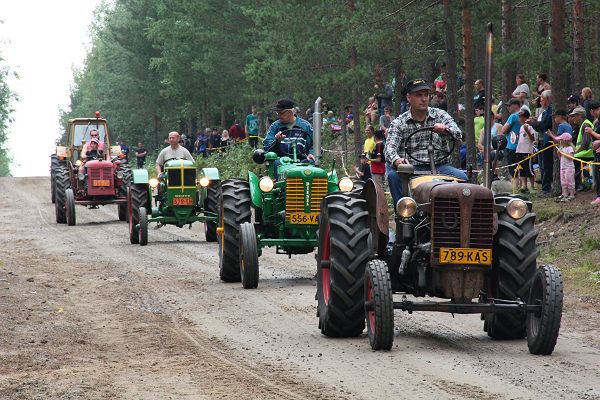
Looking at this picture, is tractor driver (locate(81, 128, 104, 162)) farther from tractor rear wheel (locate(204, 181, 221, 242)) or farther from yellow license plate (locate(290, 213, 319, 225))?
yellow license plate (locate(290, 213, 319, 225))

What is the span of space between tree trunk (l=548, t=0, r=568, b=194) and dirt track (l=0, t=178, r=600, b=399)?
5.94 meters

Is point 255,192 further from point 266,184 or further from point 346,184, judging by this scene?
point 346,184

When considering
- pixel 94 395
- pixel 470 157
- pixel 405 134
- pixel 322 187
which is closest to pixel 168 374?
pixel 94 395

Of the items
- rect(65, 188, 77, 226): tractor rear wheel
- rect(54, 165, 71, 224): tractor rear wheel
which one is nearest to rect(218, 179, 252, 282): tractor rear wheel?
rect(65, 188, 77, 226): tractor rear wheel

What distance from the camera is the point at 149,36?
4653cm

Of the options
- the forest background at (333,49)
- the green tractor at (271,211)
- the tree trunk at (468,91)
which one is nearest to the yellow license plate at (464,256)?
the green tractor at (271,211)

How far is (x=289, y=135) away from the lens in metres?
15.0

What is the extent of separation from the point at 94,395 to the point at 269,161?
7897 mm

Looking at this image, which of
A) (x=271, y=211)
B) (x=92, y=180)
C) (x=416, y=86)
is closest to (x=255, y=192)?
(x=271, y=211)

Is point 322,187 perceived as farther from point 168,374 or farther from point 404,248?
point 168,374

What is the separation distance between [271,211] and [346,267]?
5.11 meters

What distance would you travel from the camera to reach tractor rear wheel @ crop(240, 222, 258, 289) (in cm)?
1355

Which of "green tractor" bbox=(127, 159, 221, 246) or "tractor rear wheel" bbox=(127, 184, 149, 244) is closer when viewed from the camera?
"green tractor" bbox=(127, 159, 221, 246)

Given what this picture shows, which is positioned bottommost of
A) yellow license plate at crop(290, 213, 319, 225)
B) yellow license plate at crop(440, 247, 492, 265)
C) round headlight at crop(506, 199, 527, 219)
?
yellow license plate at crop(440, 247, 492, 265)
